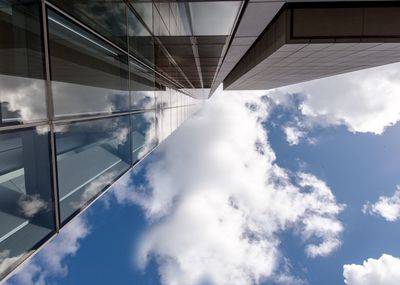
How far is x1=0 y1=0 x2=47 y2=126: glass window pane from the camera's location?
4.02 meters

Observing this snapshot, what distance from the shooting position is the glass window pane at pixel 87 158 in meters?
5.73

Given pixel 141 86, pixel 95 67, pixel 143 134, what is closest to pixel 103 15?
pixel 95 67

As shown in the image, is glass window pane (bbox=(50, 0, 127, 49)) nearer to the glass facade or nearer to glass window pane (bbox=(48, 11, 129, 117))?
the glass facade

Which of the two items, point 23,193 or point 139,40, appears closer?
point 23,193

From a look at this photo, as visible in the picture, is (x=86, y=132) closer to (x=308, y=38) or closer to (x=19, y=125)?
(x=19, y=125)

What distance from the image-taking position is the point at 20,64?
428 centimetres

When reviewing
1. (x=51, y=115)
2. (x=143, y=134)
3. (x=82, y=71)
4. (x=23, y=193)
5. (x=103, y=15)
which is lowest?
(x=23, y=193)

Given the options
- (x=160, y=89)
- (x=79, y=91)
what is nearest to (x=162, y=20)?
(x=160, y=89)

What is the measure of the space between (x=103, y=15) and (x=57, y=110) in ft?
10.4

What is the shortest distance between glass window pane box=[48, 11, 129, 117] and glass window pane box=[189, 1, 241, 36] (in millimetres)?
3170

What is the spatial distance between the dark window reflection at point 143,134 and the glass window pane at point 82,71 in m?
1.84

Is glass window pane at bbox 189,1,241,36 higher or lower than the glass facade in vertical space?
higher

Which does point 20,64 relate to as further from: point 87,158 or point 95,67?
point 87,158

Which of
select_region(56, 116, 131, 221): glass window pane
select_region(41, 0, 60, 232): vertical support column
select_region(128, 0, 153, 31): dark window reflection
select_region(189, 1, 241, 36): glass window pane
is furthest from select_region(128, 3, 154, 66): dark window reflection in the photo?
select_region(41, 0, 60, 232): vertical support column
